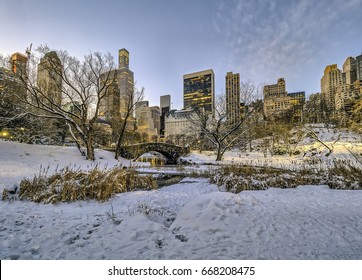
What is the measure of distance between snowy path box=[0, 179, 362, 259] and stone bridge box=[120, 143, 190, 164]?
22.6 metres

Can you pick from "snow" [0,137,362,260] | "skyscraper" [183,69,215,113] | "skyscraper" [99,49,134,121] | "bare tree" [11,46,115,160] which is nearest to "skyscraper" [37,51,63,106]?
"bare tree" [11,46,115,160]

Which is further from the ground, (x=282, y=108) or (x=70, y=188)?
(x=282, y=108)

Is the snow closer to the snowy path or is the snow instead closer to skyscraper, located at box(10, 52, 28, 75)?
the snowy path

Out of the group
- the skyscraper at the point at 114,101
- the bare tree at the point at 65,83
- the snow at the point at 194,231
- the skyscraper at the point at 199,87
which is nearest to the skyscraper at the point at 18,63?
the bare tree at the point at 65,83

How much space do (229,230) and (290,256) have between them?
105cm

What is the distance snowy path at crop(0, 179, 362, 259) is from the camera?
2.74 metres

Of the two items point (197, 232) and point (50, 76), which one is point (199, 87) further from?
point (197, 232)

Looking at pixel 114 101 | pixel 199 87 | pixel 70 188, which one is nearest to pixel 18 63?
pixel 114 101

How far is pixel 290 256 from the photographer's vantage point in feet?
8.66

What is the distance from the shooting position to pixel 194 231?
3.46 meters

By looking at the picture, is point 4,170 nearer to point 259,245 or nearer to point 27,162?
point 27,162

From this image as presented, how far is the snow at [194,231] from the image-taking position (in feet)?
9.00

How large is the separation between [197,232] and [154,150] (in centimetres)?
2683
